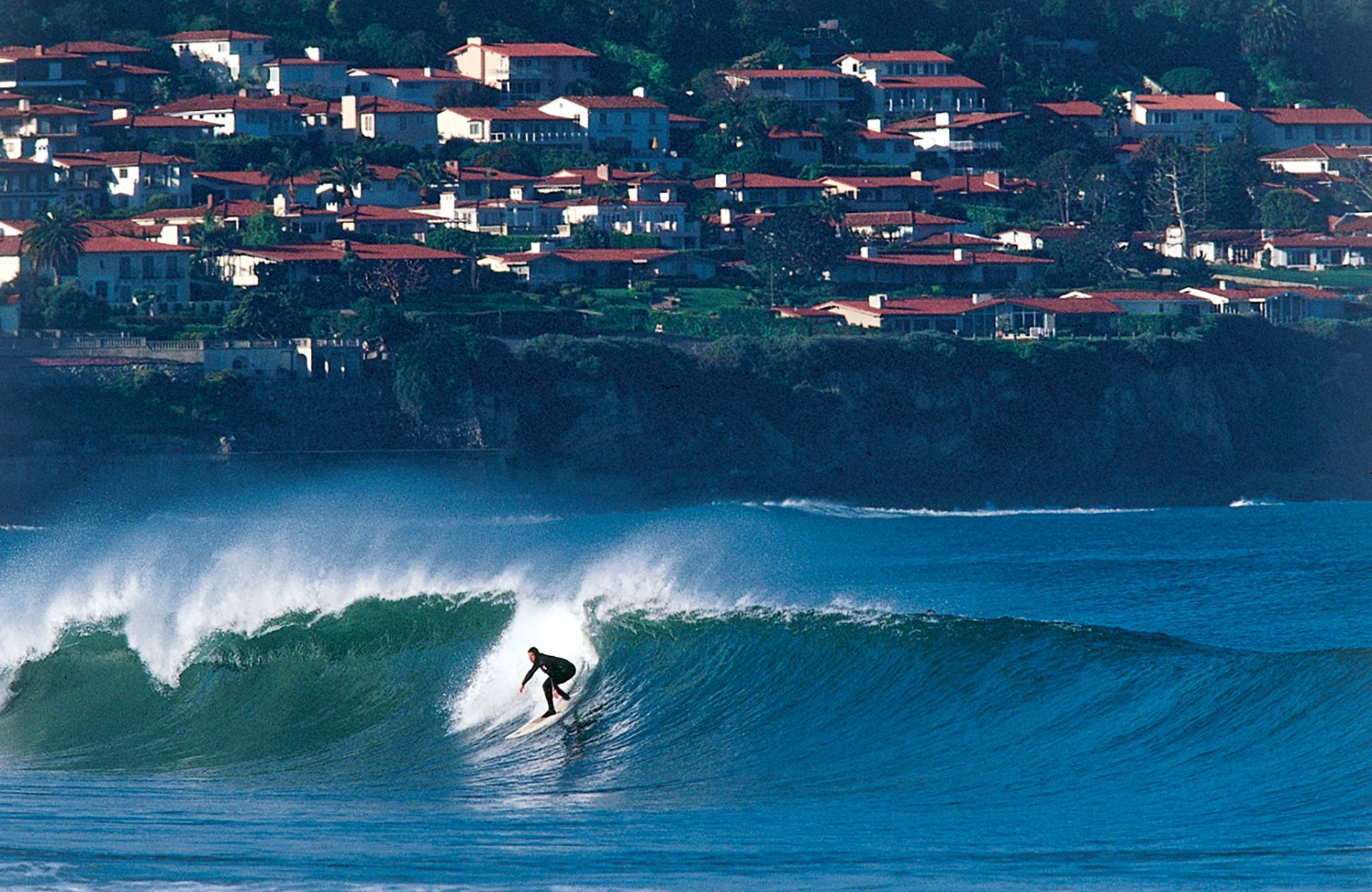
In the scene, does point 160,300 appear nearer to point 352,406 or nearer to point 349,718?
point 352,406

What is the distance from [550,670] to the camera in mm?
20094

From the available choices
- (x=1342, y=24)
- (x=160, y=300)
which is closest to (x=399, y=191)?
(x=160, y=300)

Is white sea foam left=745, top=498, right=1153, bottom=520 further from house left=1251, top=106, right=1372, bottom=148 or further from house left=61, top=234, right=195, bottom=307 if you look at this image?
house left=1251, top=106, right=1372, bottom=148

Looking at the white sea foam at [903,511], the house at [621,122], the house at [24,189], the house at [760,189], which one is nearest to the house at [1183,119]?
the house at [760,189]

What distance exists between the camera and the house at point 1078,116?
12575 centimetres

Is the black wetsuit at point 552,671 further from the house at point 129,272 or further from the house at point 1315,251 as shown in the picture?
the house at point 1315,251

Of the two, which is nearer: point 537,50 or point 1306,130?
point 537,50

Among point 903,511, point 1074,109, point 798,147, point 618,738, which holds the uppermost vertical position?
point 1074,109

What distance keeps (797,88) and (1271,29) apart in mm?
41367

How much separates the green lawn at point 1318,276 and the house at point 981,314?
15.0 metres

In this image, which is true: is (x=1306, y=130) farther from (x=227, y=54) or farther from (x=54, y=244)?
(x=54, y=244)

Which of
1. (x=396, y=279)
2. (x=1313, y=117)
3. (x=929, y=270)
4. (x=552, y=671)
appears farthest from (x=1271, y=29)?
(x=552, y=671)

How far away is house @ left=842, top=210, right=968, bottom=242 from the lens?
101625 millimetres

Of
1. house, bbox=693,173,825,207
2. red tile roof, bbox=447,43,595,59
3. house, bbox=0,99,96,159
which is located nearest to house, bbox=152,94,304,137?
house, bbox=0,99,96,159
